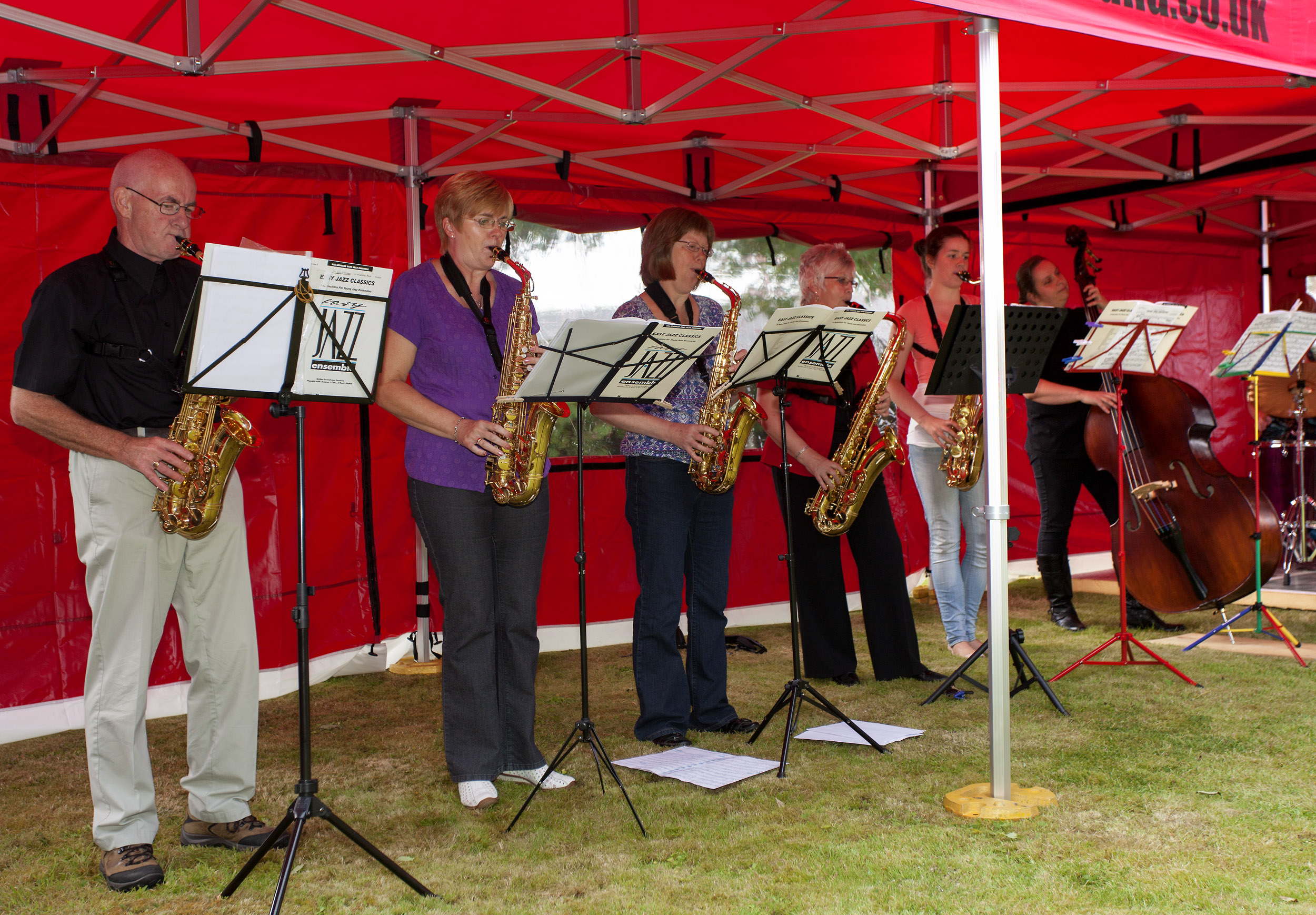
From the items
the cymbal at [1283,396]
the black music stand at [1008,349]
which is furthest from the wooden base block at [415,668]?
the cymbal at [1283,396]

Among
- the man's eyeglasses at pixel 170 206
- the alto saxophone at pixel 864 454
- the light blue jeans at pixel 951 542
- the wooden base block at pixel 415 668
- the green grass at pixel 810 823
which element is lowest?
the wooden base block at pixel 415 668

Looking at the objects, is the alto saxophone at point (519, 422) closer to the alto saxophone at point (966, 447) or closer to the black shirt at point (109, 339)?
the black shirt at point (109, 339)

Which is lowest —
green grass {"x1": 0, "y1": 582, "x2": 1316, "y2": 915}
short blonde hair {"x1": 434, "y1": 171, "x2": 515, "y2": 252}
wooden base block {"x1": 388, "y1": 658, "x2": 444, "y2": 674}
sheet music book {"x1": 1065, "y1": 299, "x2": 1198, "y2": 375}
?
wooden base block {"x1": 388, "y1": 658, "x2": 444, "y2": 674}

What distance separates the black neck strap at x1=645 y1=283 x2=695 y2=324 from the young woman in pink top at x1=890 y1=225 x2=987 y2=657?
143 centimetres

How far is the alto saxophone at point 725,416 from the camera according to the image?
13.4 feet

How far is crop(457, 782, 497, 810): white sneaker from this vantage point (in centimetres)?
359

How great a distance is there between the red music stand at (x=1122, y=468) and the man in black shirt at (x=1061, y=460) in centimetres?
60

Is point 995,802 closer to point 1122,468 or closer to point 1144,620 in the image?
point 1122,468

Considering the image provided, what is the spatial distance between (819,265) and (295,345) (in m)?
2.72

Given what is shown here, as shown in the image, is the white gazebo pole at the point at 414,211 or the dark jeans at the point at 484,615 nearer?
the dark jeans at the point at 484,615

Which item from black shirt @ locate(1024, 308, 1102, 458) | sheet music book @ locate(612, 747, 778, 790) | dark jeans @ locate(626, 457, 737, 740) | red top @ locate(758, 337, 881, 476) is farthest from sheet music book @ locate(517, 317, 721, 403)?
black shirt @ locate(1024, 308, 1102, 458)

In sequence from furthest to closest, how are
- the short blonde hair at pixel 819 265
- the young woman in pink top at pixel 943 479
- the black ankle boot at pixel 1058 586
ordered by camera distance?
the black ankle boot at pixel 1058 586 < the young woman in pink top at pixel 943 479 < the short blonde hair at pixel 819 265

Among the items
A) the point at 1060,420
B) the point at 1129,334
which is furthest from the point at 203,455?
the point at 1060,420

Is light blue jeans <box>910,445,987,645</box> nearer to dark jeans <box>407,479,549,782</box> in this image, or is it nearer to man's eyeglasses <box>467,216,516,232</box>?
dark jeans <box>407,479,549,782</box>
